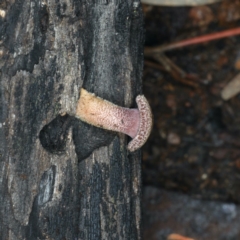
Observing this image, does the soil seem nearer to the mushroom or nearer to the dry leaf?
the dry leaf

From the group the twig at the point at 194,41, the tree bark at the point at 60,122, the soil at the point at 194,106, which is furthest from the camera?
the soil at the point at 194,106

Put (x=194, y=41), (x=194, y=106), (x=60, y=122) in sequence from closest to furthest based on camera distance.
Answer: (x=60, y=122) → (x=194, y=41) → (x=194, y=106)

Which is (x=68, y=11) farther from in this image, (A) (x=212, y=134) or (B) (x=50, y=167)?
(A) (x=212, y=134)

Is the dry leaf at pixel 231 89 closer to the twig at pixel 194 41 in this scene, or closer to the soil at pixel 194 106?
the soil at pixel 194 106

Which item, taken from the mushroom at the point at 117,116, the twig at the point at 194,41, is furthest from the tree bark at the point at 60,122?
the twig at the point at 194,41

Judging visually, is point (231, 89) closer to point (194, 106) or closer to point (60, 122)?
point (194, 106)

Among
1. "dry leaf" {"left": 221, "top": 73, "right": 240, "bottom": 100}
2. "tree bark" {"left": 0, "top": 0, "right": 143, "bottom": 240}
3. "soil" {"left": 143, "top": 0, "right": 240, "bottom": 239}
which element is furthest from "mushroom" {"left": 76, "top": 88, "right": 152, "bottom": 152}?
"dry leaf" {"left": 221, "top": 73, "right": 240, "bottom": 100}

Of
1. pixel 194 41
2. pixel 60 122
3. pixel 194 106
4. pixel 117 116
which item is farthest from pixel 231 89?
pixel 60 122

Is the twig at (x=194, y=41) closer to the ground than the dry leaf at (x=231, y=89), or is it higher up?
higher up
